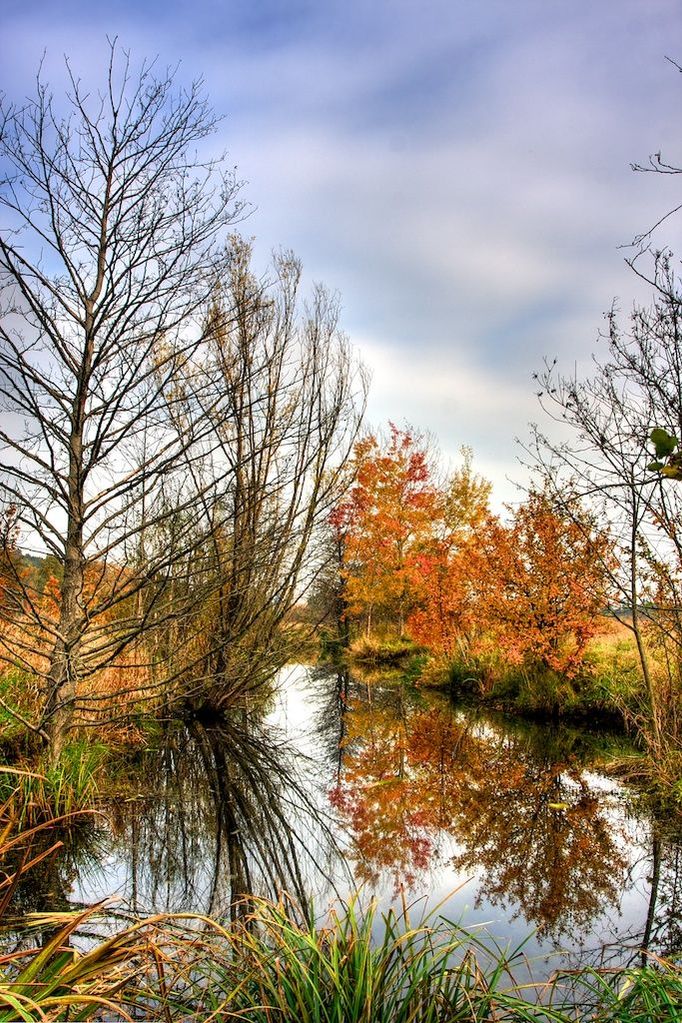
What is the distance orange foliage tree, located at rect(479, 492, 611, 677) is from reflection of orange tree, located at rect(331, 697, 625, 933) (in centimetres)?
263

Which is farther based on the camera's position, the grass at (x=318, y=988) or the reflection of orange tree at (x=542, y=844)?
the reflection of orange tree at (x=542, y=844)

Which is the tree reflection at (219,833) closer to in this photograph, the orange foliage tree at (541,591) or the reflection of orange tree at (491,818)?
the reflection of orange tree at (491,818)

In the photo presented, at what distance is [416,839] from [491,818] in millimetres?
1001

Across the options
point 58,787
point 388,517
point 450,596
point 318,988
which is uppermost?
point 388,517

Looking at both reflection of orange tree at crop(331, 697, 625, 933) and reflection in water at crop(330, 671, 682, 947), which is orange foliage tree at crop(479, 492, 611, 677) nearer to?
reflection in water at crop(330, 671, 682, 947)

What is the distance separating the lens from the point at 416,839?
610cm

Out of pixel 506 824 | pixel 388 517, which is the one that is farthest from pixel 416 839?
pixel 388 517

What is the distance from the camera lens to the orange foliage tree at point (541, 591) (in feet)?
40.4

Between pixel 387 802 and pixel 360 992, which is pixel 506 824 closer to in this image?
pixel 387 802

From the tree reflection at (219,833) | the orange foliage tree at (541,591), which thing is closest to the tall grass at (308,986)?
the tree reflection at (219,833)

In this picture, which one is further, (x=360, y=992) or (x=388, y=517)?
(x=388, y=517)

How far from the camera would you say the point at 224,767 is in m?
9.45

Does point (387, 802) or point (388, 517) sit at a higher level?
point (388, 517)

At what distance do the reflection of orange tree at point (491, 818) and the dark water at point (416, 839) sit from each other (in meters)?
0.02
